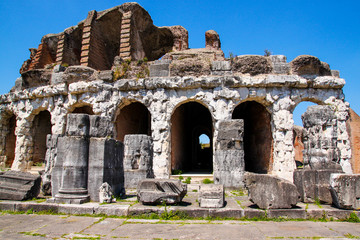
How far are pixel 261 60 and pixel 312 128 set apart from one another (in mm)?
5721

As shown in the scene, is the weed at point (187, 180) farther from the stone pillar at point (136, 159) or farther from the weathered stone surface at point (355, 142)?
the weathered stone surface at point (355, 142)

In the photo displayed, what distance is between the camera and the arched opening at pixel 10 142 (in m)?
14.8

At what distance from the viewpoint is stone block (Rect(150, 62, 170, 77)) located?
37.9 ft

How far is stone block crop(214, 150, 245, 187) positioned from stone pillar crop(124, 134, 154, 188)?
85.8 inches

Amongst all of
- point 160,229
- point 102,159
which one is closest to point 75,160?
point 102,159

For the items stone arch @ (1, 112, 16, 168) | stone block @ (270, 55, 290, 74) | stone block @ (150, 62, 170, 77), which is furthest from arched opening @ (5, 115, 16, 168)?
stone block @ (270, 55, 290, 74)

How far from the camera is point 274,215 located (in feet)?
15.1

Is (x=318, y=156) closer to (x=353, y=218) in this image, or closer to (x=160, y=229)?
(x=353, y=218)

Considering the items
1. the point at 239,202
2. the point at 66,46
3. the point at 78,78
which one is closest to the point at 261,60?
the point at 239,202

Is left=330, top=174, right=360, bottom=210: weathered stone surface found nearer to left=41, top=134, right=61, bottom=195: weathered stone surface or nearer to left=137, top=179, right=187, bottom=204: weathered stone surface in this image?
left=137, top=179, right=187, bottom=204: weathered stone surface

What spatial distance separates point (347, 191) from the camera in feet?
15.6

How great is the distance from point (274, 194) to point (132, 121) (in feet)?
35.1

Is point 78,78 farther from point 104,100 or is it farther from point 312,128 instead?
point 312,128

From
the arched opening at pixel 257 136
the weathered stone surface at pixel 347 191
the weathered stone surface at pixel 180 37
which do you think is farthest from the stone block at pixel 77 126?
the weathered stone surface at pixel 180 37
